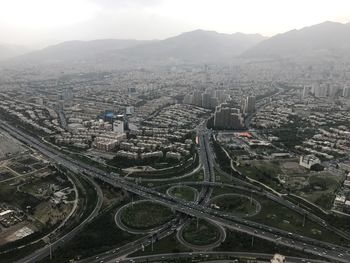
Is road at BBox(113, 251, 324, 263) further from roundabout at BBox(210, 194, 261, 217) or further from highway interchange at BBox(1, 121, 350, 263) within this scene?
roundabout at BBox(210, 194, 261, 217)

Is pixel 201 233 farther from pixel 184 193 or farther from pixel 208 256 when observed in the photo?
pixel 184 193

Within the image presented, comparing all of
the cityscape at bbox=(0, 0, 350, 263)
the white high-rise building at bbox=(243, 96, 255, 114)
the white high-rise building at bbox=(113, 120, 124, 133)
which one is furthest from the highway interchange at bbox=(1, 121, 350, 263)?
the white high-rise building at bbox=(243, 96, 255, 114)

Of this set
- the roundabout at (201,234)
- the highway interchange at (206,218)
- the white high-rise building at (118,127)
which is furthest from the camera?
the white high-rise building at (118,127)

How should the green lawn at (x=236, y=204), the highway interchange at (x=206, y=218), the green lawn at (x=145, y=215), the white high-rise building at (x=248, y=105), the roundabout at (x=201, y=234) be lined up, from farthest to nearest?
the white high-rise building at (x=248, y=105) → the green lawn at (x=236, y=204) → the green lawn at (x=145, y=215) → the roundabout at (x=201, y=234) → the highway interchange at (x=206, y=218)

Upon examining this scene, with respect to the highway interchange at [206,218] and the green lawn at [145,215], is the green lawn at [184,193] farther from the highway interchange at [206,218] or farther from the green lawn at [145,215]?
the green lawn at [145,215]

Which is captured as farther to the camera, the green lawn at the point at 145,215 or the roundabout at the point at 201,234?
the green lawn at the point at 145,215

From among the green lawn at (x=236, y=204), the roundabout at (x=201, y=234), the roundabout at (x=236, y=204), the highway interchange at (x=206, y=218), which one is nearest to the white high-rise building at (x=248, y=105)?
the highway interchange at (x=206, y=218)
